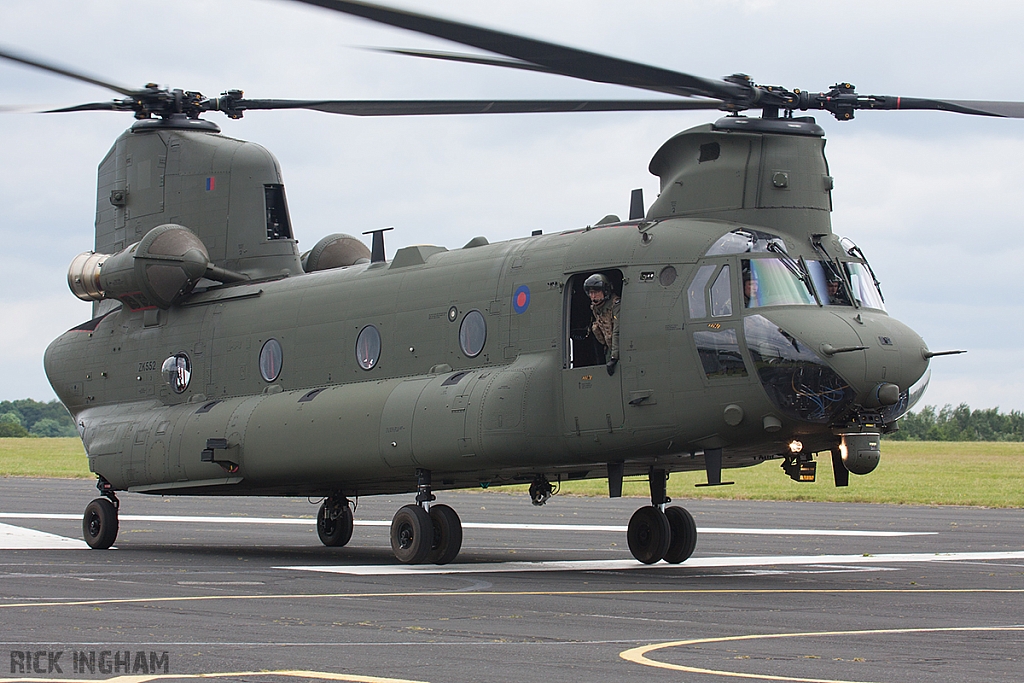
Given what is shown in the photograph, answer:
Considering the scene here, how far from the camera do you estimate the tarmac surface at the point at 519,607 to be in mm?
10258

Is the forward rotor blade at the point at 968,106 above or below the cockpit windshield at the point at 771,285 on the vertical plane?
above

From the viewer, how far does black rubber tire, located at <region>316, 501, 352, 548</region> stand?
2427cm

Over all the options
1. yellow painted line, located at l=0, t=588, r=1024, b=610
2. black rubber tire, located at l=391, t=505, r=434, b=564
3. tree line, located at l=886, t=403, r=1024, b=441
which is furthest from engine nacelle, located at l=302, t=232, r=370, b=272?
tree line, located at l=886, t=403, r=1024, b=441

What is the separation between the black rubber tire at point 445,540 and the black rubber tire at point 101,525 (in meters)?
7.25

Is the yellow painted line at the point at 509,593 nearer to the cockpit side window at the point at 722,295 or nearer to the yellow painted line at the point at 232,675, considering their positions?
the cockpit side window at the point at 722,295

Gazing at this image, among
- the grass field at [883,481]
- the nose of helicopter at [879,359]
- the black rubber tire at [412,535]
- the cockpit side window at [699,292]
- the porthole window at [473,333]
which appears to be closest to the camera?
the nose of helicopter at [879,359]

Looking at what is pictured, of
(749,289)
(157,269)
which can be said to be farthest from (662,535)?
(157,269)

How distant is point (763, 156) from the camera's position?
18.4 m

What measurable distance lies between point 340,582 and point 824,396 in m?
6.45

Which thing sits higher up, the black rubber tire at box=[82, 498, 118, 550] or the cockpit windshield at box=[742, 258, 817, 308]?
the cockpit windshield at box=[742, 258, 817, 308]

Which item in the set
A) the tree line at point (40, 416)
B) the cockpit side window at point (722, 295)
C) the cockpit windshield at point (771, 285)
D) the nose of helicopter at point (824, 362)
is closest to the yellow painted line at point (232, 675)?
the nose of helicopter at point (824, 362)

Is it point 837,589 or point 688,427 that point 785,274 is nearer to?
point 688,427

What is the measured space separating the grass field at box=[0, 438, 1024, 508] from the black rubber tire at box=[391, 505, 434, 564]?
47.1 ft

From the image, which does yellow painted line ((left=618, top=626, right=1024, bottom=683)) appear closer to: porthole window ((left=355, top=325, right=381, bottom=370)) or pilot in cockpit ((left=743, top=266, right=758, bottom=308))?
pilot in cockpit ((left=743, top=266, right=758, bottom=308))
